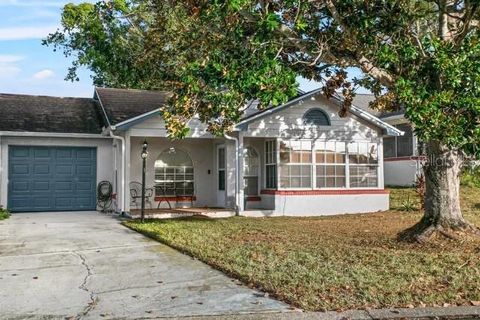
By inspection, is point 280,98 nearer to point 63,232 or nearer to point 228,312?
point 228,312

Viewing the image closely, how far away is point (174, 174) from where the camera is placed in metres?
18.4

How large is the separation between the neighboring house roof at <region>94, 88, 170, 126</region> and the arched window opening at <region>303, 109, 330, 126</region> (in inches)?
190

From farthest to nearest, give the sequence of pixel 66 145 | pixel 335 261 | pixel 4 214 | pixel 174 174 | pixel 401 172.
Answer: pixel 401 172, pixel 174 174, pixel 66 145, pixel 4 214, pixel 335 261

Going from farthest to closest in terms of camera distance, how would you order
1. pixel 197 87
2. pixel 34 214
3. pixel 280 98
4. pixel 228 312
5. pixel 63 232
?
pixel 34 214 < pixel 63 232 < pixel 197 87 < pixel 280 98 < pixel 228 312

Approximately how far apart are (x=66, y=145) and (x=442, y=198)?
12494 mm

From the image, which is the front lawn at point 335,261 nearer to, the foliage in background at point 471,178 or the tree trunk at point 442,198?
the tree trunk at point 442,198

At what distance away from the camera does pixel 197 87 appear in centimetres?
937

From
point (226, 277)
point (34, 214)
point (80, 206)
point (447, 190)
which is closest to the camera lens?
point (226, 277)

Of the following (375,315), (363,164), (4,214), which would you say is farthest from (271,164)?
(375,315)

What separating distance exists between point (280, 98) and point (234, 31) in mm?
1734

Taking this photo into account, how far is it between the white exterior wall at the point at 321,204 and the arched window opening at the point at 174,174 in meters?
2.81

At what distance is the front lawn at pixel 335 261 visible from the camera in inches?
256

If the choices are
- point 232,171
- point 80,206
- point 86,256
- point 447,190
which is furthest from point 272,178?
point 86,256

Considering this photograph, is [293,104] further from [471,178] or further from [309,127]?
[471,178]
